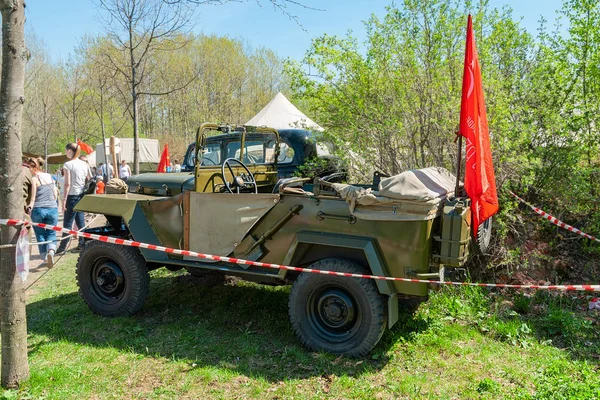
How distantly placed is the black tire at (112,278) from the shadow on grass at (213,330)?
0.44 feet

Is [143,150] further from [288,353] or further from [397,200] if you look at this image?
[397,200]

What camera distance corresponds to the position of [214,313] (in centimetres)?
501

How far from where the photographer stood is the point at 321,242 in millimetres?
3889

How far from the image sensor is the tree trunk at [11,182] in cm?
303

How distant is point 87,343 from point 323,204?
2449 mm

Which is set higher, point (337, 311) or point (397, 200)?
point (397, 200)

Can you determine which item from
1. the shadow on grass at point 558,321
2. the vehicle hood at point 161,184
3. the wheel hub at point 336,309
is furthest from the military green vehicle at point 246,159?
the shadow on grass at point 558,321

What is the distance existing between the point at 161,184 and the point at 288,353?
2.89m

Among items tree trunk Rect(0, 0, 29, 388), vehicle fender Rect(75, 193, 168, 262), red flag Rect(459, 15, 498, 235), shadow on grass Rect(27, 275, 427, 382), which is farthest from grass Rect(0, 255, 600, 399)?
red flag Rect(459, 15, 498, 235)

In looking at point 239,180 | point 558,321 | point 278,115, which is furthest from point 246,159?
point 278,115

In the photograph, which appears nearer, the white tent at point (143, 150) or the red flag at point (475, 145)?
the red flag at point (475, 145)

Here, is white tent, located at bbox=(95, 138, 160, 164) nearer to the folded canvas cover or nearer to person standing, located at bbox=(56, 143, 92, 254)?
person standing, located at bbox=(56, 143, 92, 254)

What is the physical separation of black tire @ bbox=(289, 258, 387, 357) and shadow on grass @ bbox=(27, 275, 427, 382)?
14cm

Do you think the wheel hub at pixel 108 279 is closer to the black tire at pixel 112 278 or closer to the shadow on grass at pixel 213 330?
the black tire at pixel 112 278
